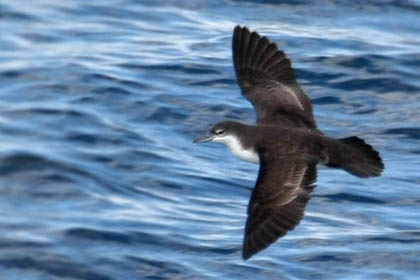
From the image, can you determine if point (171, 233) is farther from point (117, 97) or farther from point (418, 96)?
point (418, 96)

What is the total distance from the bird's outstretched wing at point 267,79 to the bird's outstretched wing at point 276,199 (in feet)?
3.22

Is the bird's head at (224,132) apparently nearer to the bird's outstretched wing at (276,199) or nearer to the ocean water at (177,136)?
the bird's outstretched wing at (276,199)

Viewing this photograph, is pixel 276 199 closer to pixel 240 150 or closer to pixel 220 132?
pixel 240 150

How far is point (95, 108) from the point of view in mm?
13820

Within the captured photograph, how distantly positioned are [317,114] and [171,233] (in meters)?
2.69

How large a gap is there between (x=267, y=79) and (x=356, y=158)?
4.98ft

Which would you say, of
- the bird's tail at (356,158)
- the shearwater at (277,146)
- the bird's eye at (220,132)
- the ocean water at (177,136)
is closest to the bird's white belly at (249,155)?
the shearwater at (277,146)

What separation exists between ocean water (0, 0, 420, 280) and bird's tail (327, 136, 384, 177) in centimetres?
183

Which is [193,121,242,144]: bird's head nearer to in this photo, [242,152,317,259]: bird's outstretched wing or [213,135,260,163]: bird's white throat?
[213,135,260,163]: bird's white throat

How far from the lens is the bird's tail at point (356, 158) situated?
929 cm

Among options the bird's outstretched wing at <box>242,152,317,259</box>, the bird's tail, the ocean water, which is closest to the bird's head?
the bird's outstretched wing at <box>242,152,317,259</box>

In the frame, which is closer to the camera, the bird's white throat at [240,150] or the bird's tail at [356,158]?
the bird's tail at [356,158]

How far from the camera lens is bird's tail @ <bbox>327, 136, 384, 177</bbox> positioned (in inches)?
366

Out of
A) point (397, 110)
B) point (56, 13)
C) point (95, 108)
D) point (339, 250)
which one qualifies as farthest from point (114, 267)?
point (56, 13)
